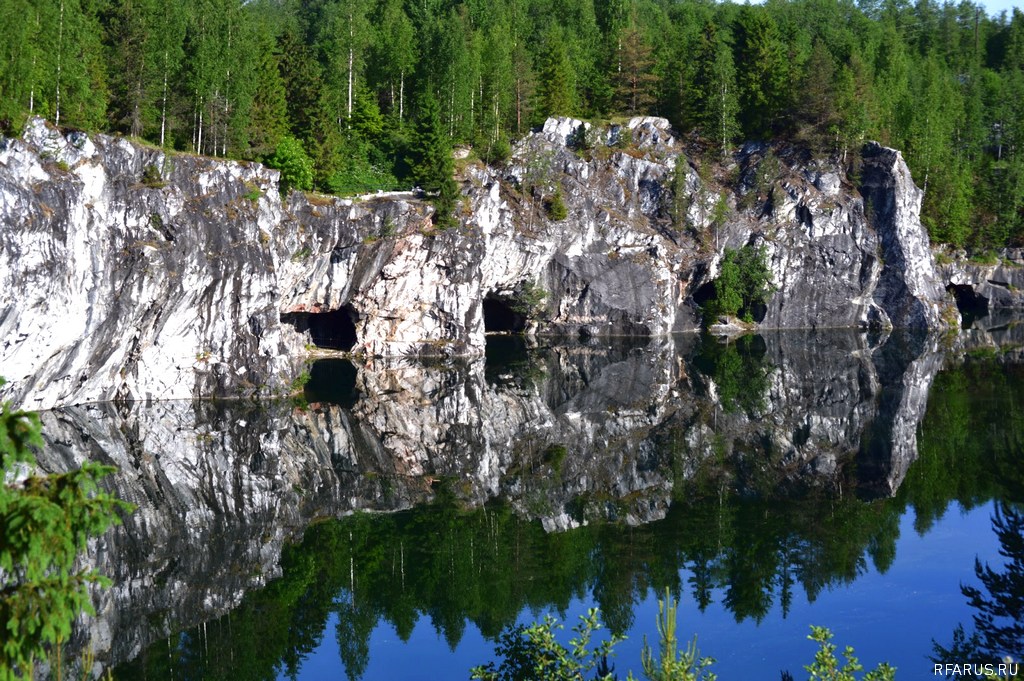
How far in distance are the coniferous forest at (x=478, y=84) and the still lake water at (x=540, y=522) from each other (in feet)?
48.8

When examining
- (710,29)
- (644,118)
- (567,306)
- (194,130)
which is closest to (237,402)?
(194,130)

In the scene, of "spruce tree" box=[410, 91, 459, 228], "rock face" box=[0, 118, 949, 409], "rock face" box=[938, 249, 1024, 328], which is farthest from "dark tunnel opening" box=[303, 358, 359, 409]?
"rock face" box=[938, 249, 1024, 328]

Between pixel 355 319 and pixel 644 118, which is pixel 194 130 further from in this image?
pixel 644 118

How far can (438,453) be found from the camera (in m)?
31.5

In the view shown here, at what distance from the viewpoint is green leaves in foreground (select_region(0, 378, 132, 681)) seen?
8.24 metres

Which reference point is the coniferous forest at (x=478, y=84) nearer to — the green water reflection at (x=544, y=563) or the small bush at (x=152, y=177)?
the small bush at (x=152, y=177)

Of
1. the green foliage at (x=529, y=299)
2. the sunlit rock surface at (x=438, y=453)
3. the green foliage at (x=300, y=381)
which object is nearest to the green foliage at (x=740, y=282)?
the green foliage at (x=529, y=299)

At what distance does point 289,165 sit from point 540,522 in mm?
29539

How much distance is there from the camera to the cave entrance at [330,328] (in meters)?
55.8

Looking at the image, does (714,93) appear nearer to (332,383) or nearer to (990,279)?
(990,279)

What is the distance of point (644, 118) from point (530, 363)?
26.3m

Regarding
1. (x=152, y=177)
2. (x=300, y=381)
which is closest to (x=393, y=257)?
(x=300, y=381)

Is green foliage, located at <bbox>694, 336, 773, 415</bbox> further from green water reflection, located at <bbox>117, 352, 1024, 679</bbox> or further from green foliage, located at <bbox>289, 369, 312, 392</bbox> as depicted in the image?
green foliage, located at <bbox>289, 369, 312, 392</bbox>

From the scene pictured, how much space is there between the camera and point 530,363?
53125 millimetres
